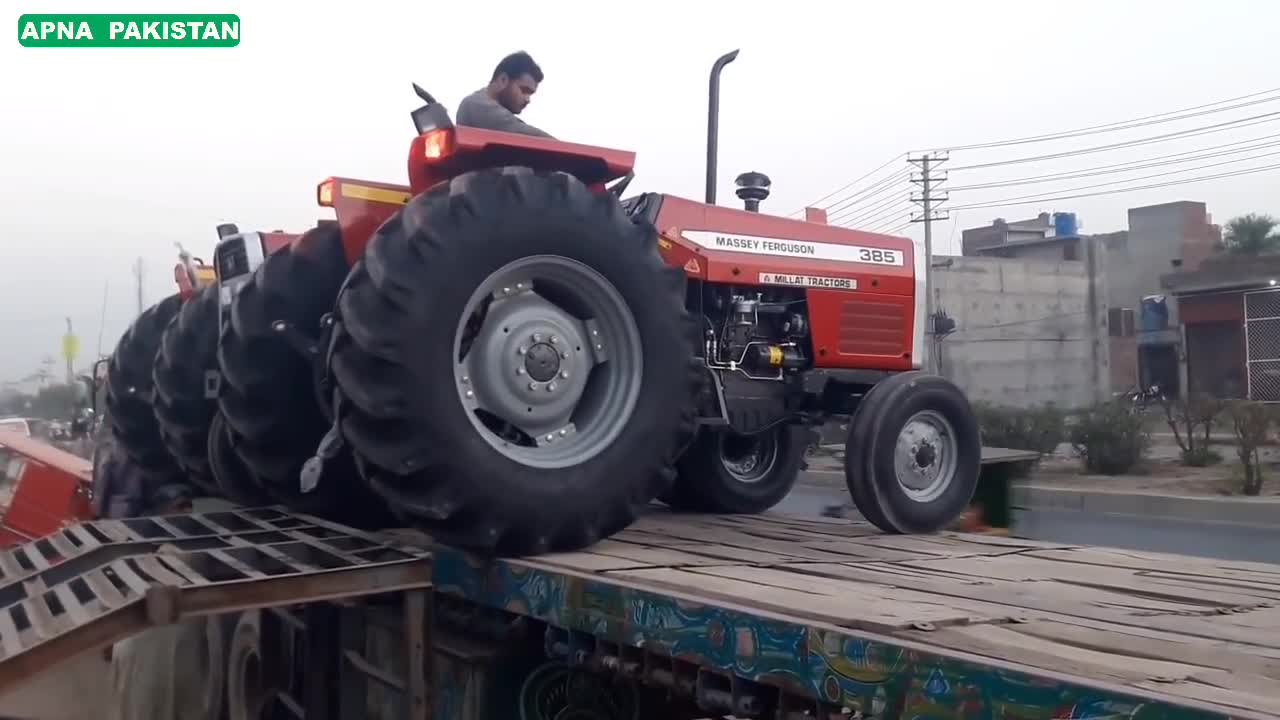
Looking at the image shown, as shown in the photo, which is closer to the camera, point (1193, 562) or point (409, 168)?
point (1193, 562)

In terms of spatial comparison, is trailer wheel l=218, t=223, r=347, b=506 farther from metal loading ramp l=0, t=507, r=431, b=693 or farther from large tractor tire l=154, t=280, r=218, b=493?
large tractor tire l=154, t=280, r=218, b=493

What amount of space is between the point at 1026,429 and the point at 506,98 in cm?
1521

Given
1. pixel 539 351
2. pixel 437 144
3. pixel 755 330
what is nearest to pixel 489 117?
pixel 437 144

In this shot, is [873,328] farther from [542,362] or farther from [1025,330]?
[1025,330]

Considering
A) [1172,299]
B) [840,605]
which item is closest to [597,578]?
[840,605]

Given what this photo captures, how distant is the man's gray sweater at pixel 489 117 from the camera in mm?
4172

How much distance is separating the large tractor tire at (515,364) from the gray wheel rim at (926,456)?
44.0 inches

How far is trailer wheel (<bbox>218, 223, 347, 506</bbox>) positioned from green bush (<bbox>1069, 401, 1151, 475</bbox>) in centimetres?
1407

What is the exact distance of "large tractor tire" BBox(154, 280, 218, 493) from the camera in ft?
18.2

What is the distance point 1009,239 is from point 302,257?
151ft

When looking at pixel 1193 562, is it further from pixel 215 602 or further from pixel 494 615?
pixel 215 602

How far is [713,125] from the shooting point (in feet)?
18.3

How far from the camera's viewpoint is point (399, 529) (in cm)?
469

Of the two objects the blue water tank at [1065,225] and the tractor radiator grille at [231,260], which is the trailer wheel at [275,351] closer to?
the tractor radiator grille at [231,260]
